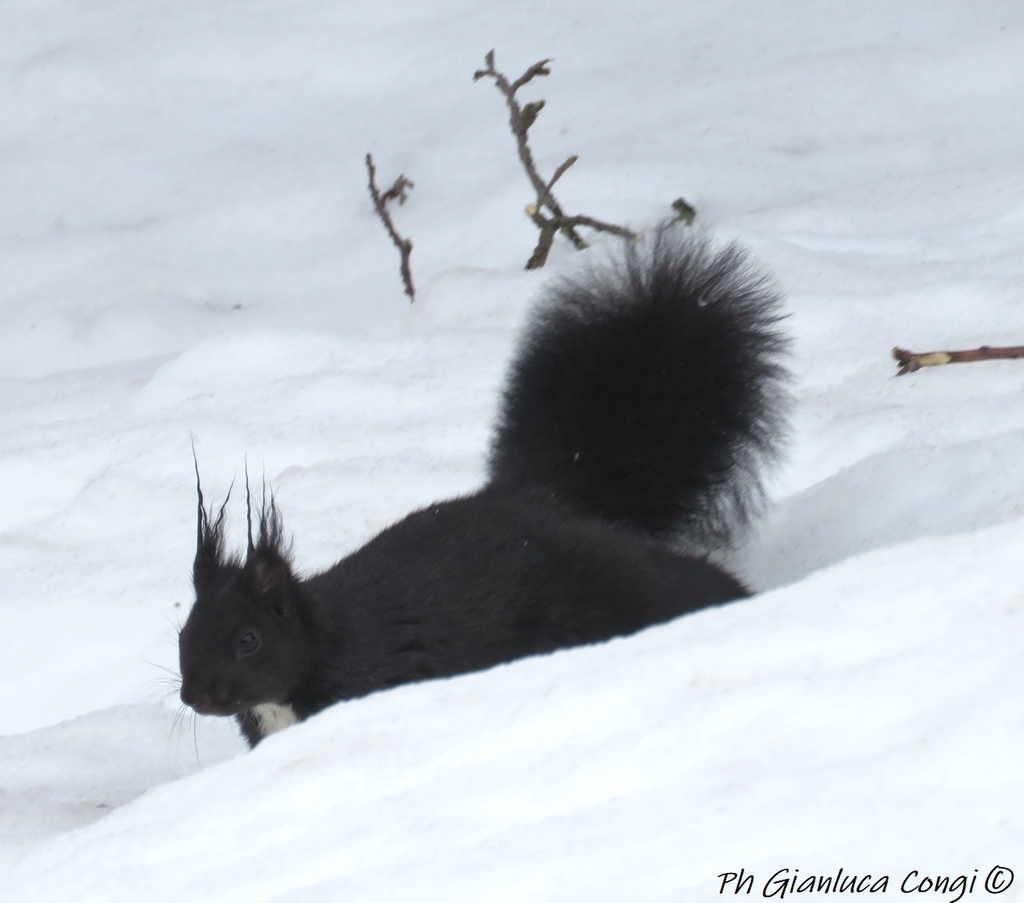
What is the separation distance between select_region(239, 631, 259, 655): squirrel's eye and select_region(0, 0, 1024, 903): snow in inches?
11.4

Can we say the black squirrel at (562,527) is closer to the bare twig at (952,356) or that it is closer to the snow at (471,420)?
the snow at (471,420)

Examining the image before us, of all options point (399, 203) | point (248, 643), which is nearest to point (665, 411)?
point (248, 643)

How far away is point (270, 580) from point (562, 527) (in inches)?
18.0

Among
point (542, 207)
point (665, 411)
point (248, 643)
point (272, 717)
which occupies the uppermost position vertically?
point (542, 207)

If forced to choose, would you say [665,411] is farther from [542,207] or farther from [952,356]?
[542,207]

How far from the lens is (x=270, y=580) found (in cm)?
207

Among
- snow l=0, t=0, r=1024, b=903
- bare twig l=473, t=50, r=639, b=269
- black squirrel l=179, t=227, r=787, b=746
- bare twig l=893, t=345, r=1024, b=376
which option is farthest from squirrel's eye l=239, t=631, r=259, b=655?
bare twig l=473, t=50, r=639, b=269

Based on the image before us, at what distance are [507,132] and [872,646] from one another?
11.1ft

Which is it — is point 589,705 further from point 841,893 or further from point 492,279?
point 492,279

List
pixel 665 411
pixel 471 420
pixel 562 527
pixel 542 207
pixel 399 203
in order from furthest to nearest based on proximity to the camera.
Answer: pixel 399 203, pixel 542 207, pixel 471 420, pixel 665 411, pixel 562 527

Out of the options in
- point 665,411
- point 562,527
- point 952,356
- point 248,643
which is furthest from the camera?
point 952,356

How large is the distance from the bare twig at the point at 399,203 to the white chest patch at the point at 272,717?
1.78 meters

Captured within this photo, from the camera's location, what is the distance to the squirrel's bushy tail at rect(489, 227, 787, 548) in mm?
2441

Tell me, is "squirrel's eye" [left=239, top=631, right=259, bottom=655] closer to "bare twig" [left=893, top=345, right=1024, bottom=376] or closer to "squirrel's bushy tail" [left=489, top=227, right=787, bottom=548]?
"squirrel's bushy tail" [left=489, top=227, right=787, bottom=548]
